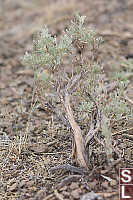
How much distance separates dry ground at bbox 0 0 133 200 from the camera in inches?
82.0

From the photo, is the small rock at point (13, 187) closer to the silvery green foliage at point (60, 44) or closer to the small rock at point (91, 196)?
the small rock at point (91, 196)

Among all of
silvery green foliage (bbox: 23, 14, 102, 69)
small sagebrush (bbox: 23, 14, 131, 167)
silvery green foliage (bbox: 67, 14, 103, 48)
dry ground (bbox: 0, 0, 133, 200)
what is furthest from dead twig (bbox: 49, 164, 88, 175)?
silvery green foliage (bbox: 67, 14, 103, 48)

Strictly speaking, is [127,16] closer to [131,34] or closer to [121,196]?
[131,34]

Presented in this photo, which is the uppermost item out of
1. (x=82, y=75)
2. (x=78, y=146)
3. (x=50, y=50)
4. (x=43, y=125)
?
(x=50, y=50)

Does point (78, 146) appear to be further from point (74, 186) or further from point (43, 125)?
point (43, 125)

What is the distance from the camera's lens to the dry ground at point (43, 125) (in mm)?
2084

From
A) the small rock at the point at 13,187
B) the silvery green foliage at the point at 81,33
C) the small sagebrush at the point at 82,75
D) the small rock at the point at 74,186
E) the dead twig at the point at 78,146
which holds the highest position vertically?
the silvery green foliage at the point at 81,33

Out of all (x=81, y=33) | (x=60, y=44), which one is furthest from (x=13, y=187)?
(x=81, y=33)

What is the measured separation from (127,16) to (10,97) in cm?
236

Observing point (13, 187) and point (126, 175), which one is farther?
point (13, 187)

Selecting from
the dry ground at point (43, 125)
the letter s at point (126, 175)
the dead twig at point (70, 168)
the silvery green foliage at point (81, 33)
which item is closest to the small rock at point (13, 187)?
the dry ground at point (43, 125)

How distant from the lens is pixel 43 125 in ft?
9.78

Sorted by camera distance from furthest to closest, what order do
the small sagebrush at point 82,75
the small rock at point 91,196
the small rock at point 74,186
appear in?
1. the small sagebrush at point 82,75
2. the small rock at point 74,186
3. the small rock at point 91,196

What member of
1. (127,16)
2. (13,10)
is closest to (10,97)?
(127,16)
